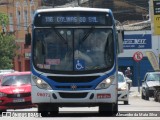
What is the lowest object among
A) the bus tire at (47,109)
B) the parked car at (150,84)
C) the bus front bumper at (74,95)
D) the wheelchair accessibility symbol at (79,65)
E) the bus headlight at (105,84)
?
the parked car at (150,84)

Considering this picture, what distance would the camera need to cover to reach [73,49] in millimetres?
19812

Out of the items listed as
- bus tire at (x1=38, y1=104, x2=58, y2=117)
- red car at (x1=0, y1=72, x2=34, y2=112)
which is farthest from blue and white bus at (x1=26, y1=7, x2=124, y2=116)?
red car at (x1=0, y1=72, x2=34, y2=112)

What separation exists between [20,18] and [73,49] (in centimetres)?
5198

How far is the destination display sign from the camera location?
2006 cm

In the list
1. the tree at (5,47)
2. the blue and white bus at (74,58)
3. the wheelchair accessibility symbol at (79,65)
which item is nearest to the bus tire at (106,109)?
the blue and white bus at (74,58)

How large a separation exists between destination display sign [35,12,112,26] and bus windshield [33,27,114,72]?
7.7 inches

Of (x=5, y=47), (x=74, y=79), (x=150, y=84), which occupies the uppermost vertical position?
(x=74, y=79)

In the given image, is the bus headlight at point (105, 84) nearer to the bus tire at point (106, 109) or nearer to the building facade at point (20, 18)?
the bus tire at point (106, 109)

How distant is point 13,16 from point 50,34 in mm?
52033

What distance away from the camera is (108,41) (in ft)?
65.7

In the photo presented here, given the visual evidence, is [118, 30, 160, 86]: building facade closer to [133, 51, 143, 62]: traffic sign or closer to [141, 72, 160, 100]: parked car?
[133, 51, 143, 62]: traffic sign

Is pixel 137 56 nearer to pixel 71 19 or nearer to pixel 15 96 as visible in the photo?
pixel 15 96

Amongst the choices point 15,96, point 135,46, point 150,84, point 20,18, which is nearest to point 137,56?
point 150,84

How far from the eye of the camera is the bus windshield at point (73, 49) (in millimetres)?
19719
